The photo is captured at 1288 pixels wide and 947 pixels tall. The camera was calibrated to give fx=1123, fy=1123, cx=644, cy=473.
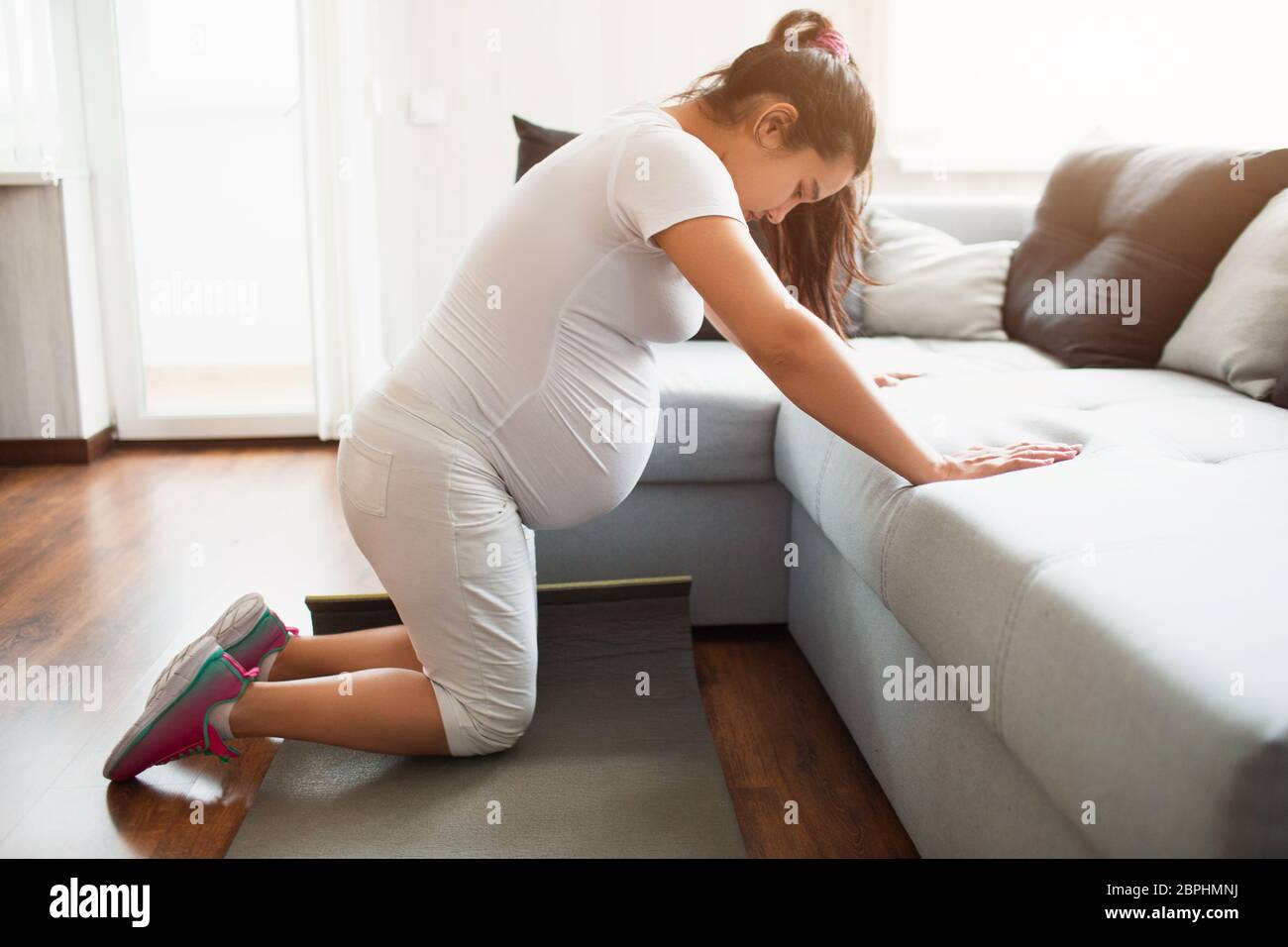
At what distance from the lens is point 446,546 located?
4.81 feet

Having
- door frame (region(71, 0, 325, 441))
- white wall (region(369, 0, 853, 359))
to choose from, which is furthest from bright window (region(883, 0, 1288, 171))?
door frame (region(71, 0, 325, 441))

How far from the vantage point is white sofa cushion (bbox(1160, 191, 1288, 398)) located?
1.94m

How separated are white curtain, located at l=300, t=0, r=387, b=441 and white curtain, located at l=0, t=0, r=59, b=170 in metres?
0.73

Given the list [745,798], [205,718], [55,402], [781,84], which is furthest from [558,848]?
[55,402]

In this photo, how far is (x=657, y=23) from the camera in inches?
138

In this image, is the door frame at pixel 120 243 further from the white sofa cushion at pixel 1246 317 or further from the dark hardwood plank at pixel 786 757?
the white sofa cushion at pixel 1246 317

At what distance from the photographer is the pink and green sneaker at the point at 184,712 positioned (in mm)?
1549

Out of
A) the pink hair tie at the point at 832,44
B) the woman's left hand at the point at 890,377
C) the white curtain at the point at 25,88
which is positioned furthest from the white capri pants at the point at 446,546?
the white curtain at the point at 25,88

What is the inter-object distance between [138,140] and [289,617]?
2020 millimetres

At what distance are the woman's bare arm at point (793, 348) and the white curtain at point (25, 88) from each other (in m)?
2.67

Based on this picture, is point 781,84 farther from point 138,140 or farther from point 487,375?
point 138,140
